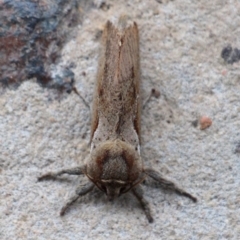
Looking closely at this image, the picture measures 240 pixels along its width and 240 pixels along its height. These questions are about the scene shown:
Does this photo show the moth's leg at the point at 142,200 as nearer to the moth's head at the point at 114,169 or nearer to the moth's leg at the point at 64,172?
the moth's head at the point at 114,169

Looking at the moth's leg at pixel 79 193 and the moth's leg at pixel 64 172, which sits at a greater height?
the moth's leg at pixel 64 172

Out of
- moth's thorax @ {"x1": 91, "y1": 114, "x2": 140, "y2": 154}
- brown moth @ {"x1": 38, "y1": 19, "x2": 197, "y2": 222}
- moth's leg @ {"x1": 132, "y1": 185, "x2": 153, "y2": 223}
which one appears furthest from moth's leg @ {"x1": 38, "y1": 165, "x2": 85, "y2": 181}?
moth's leg @ {"x1": 132, "y1": 185, "x2": 153, "y2": 223}

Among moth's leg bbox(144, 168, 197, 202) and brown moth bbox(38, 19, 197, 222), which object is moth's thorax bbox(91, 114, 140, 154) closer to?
brown moth bbox(38, 19, 197, 222)

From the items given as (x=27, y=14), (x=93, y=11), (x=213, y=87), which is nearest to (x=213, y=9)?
(x=213, y=87)

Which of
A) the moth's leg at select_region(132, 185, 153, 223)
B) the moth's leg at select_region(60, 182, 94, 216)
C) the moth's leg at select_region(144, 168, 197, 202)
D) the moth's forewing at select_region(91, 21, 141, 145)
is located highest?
the moth's forewing at select_region(91, 21, 141, 145)

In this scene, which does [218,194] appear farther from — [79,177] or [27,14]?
[27,14]

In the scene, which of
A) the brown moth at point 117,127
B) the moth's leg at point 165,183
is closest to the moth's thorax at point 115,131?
the brown moth at point 117,127

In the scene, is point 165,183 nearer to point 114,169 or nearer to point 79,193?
point 114,169
